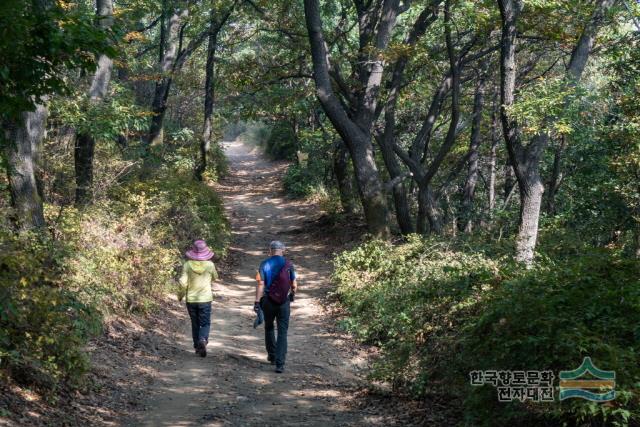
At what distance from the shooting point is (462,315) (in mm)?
7891

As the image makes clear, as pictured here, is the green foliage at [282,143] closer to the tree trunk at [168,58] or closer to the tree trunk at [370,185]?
the tree trunk at [168,58]

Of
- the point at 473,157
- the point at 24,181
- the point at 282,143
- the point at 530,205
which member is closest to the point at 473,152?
the point at 473,157

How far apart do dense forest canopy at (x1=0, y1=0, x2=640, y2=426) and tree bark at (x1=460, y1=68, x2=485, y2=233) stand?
0.23 feet

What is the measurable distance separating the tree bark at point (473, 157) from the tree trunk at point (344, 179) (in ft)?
12.3

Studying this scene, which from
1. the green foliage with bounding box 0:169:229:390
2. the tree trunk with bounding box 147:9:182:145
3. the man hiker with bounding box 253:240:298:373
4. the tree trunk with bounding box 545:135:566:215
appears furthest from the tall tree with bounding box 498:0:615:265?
the tree trunk with bounding box 147:9:182:145

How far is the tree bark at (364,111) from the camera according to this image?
51.5ft

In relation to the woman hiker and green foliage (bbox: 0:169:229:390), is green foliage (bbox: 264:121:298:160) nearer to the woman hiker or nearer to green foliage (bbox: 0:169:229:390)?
green foliage (bbox: 0:169:229:390)

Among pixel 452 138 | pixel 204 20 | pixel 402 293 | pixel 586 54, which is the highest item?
pixel 204 20

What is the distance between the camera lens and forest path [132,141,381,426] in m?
7.05

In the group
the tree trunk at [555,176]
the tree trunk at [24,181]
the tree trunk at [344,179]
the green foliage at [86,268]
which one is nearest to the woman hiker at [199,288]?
A: the green foliage at [86,268]

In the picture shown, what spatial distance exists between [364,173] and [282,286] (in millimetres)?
7651

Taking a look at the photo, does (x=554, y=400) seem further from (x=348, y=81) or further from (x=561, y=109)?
(x=348, y=81)

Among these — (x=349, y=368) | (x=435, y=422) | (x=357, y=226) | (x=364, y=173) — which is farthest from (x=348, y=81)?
(x=435, y=422)

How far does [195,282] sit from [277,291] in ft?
4.45
